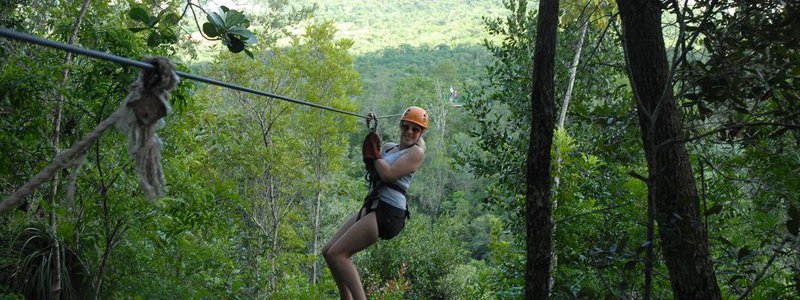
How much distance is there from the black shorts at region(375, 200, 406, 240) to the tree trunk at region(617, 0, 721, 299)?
1.17 meters

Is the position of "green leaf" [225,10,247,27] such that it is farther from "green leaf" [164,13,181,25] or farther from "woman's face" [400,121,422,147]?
"woman's face" [400,121,422,147]

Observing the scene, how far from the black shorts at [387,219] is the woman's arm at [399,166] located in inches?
5.3

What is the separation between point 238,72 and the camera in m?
10.6

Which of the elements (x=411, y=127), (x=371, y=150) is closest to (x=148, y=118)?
(x=371, y=150)

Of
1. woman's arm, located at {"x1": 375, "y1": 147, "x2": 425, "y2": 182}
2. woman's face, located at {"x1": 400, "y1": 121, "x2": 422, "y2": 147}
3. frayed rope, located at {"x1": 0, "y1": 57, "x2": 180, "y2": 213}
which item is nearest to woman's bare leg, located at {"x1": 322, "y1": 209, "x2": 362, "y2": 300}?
woman's arm, located at {"x1": 375, "y1": 147, "x2": 425, "y2": 182}

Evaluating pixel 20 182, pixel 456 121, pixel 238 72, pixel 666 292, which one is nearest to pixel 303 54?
pixel 238 72

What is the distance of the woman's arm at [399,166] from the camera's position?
276 centimetres

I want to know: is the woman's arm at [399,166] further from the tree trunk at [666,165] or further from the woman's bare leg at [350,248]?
the tree trunk at [666,165]

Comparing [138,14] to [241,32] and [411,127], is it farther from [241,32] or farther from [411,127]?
[411,127]

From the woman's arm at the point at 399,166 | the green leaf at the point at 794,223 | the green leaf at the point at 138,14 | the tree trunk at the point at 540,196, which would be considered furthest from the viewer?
the woman's arm at the point at 399,166

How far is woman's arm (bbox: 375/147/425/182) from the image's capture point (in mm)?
2764

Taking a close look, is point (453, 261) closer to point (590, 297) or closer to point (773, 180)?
point (773, 180)

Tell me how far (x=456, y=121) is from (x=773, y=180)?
27910 millimetres

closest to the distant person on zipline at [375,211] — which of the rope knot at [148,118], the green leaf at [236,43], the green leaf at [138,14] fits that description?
the green leaf at [236,43]
